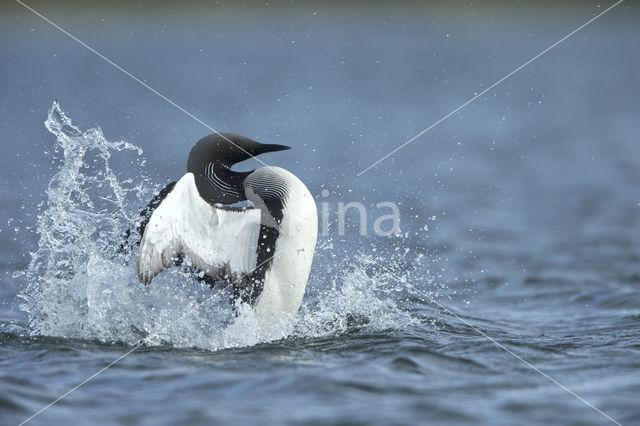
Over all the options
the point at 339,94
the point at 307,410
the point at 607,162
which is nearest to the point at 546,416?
the point at 307,410

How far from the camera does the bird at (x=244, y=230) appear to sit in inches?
202

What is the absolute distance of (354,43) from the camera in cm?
4138

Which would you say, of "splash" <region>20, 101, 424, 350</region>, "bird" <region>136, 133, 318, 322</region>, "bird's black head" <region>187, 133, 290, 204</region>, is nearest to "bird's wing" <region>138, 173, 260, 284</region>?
"bird" <region>136, 133, 318, 322</region>

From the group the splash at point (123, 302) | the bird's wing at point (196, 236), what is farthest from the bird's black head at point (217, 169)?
the splash at point (123, 302)

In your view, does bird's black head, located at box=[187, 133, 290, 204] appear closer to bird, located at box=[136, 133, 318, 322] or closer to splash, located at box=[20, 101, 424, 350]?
bird, located at box=[136, 133, 318, 322]

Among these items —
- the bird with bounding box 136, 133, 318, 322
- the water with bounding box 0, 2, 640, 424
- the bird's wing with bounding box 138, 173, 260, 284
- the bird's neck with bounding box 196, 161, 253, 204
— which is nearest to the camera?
the water with bounding box 0, 2, 640, 424

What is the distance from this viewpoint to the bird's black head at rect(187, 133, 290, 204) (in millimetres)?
5434

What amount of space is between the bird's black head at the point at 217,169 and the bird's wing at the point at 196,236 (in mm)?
253

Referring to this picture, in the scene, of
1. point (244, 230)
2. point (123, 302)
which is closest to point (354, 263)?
point (244, 230)

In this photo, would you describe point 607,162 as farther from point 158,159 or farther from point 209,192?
point 209,192

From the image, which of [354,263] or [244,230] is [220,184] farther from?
[354,263]

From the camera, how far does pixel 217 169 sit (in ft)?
18.2

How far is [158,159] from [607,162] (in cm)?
851

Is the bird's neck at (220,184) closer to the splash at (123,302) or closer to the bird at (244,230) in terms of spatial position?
the bird at (244,230)
